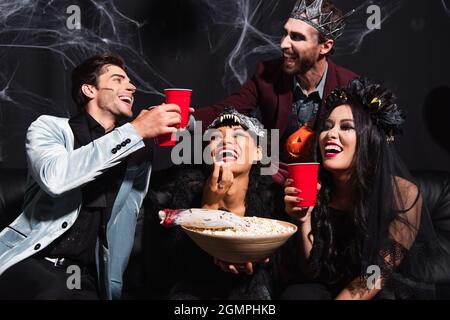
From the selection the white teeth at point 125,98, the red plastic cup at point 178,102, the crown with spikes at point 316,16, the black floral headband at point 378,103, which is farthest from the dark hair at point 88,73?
the black floral headband at point 378,103

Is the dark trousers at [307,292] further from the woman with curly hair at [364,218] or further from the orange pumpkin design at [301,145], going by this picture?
the orange pumpkin design at [301,145]

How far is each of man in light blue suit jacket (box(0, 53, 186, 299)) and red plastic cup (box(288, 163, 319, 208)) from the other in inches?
16.9

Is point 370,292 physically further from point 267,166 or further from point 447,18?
point 447,18

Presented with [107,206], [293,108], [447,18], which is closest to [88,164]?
[107,206]

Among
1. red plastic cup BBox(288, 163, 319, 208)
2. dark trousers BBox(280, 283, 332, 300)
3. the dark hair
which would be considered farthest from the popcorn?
the dark hair

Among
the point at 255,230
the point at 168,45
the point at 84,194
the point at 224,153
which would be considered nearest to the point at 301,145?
the point at 224,153

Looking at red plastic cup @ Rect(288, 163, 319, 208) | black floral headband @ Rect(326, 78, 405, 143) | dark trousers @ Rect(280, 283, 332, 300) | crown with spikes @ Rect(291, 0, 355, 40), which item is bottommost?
dark trousers @ Rect(280, 283, 332, 300)

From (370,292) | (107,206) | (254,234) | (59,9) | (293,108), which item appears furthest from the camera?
(59,9)

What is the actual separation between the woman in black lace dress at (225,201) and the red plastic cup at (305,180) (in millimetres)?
257

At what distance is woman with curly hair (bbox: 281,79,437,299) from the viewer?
2.23 metres

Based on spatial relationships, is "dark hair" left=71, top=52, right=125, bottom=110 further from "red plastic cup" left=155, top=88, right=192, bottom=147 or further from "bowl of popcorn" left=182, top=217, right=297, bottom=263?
"bowl of popcorn" left=182, top=217, right=297, bottom=263

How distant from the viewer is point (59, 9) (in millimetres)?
3131
